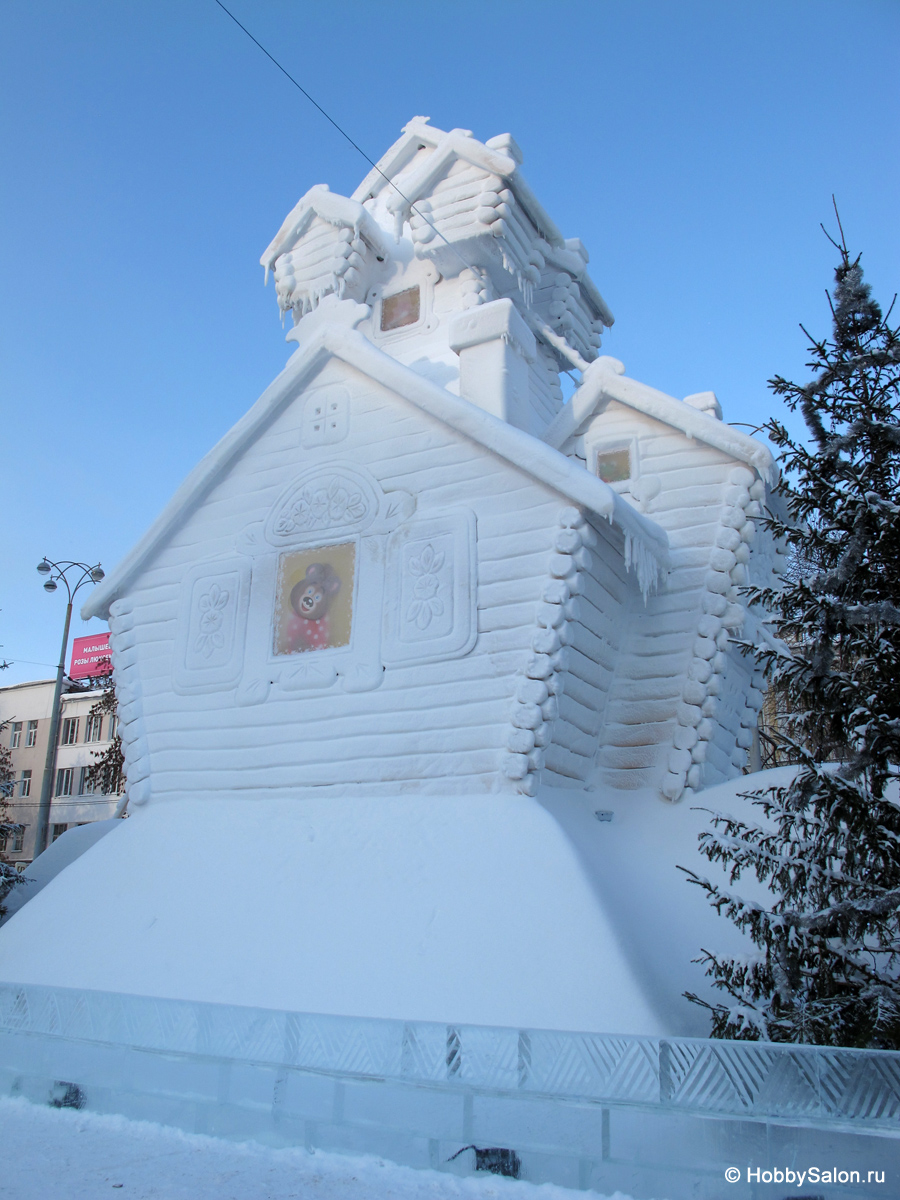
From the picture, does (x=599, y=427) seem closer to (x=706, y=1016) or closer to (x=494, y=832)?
(x=494, y=832)

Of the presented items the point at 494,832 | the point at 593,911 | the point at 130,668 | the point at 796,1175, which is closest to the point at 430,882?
the point at 494,832

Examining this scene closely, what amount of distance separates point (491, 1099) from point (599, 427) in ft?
23.5

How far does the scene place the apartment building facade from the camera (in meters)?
33.4

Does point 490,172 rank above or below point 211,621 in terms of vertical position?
above

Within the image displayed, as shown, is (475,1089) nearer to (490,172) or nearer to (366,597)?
(366,597)

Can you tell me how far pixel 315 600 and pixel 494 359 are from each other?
4.03m

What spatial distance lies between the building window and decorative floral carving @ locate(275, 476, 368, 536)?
28710 millimetres

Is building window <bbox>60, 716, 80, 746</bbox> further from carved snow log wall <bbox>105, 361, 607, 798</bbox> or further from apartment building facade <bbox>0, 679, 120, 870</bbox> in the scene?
carved snow log wall <bbox>105, 361, 607, 798</bbox>

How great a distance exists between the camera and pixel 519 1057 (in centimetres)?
484

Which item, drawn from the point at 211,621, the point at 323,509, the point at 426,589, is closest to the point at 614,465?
the point at 426,589

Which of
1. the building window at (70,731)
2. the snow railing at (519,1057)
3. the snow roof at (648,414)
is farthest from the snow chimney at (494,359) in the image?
the building window at (70,731)

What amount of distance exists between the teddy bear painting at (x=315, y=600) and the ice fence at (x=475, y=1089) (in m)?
3.48

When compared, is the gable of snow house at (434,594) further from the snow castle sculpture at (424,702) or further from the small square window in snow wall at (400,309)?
the small square window in snow wall at (400,309)

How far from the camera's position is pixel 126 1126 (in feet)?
18.1
